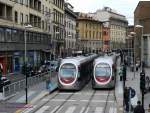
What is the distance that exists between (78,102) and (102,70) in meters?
9.78

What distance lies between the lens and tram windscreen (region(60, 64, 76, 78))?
4953 centimetres

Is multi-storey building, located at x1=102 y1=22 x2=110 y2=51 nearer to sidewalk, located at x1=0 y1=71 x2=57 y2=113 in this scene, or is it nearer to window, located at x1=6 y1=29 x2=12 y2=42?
window, located at x1=6 y1=29 x2=12 y2=42

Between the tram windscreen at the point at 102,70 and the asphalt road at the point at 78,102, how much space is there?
5.83 feet

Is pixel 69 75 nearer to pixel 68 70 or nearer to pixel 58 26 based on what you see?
pixel 68 70

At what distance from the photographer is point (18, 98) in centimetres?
4319

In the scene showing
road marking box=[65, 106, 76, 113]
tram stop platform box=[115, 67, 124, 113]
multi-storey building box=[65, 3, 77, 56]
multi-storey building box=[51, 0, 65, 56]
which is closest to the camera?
road marking box=[65, 106, 76, 113]

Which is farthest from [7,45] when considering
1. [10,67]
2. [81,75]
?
[81,75]

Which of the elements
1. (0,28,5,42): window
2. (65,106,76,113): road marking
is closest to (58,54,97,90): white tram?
(65,106,76,113): road marking

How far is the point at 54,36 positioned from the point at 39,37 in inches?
553

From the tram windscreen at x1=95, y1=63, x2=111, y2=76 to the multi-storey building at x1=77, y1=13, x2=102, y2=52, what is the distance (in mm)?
90583

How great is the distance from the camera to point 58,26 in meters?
110

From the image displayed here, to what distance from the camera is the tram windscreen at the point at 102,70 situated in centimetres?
5095

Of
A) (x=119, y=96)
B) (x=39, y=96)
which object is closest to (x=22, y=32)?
(x=39, y=96)

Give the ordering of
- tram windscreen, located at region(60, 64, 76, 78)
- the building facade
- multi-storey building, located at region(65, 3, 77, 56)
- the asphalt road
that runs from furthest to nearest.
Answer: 1. multi-storey building, located at region(65, 3, 77, 56)
2. the building facade
3. tram windscreen, located at region(60, 64, 76, 78)
4. the asphalt road
